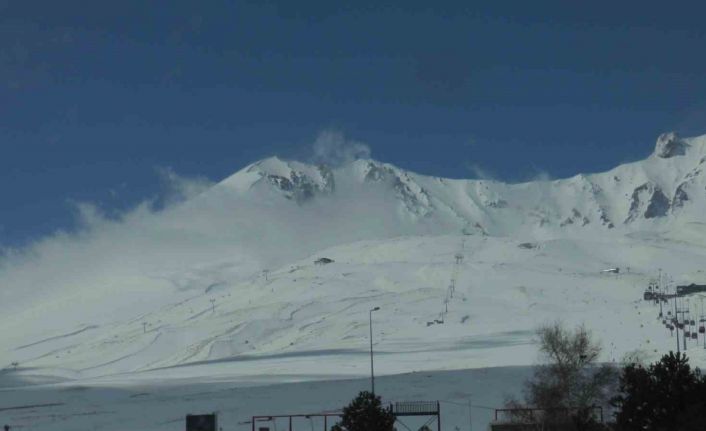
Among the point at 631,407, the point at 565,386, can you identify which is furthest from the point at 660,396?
the point at 565,386

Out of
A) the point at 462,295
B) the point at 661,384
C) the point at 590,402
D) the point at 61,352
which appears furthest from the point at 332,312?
the point at 661,384

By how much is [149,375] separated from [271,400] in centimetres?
3901

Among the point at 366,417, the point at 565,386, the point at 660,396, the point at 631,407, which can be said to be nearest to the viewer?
the point at 660,396

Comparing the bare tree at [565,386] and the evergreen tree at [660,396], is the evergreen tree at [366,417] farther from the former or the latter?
the bare tree at [565,386]

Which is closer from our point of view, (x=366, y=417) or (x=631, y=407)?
(x=631, y=407)

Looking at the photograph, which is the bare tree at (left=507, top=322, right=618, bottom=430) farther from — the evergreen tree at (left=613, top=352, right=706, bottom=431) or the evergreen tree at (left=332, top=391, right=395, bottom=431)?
the evergreen tree at (left=613, top=352, right=706, bottom=431)

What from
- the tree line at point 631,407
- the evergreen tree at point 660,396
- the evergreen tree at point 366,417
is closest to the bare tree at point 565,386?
the tree line at point 631,407

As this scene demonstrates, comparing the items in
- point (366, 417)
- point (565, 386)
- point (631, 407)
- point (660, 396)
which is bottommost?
point (366, 417)

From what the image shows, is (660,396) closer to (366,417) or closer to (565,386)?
(366,417)

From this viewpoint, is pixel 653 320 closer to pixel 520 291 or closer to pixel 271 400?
pixel 271 400

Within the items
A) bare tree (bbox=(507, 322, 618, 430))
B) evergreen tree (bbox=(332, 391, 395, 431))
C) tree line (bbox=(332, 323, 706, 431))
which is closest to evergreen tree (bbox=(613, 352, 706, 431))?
tree line (bbox=(332, 323, 706, 431))

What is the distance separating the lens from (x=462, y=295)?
16762cm

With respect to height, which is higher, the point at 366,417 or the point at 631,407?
the point at 631,407

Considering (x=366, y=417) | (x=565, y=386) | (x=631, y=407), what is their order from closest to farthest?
(x=631, y=407) → (x=366, y=417) → (x=565, y=386)
